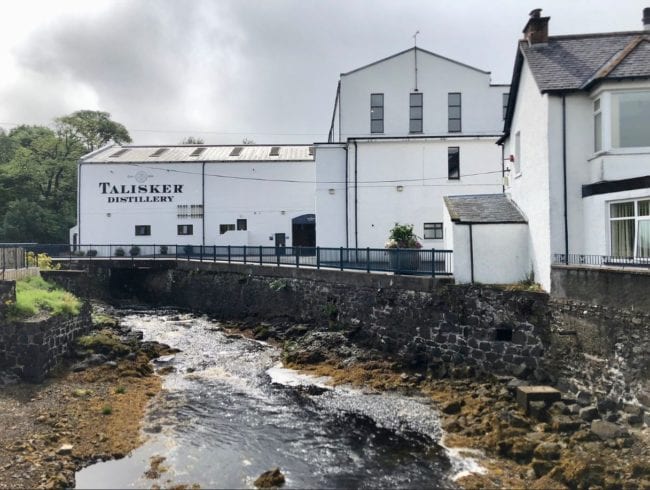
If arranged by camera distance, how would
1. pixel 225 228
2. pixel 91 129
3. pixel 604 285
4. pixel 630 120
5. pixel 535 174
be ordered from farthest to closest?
pixel 91 129 → pixel 225 228 → pixel 535 174 → pixel 630 120 → pixel 604 285

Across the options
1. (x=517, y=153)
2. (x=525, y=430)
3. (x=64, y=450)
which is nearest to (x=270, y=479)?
(x=64, y=450)

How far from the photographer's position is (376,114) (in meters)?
30.4

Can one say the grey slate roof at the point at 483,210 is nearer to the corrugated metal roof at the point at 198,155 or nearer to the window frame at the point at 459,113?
the window frame at the point at 459,113

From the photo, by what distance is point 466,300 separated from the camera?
46.4ft

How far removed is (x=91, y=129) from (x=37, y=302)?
47.7m

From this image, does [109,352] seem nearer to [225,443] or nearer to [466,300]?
[225,443]

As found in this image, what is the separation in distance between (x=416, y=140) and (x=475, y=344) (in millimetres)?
15441

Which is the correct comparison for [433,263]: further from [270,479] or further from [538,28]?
[270,479]

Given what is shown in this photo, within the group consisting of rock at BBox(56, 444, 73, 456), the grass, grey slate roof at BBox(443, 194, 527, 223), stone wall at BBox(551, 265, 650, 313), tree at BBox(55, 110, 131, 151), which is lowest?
rock at BBox(56, 444, 73, 456)

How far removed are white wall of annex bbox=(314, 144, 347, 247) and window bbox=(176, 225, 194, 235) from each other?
544 inches

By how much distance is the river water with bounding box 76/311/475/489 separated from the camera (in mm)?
8680

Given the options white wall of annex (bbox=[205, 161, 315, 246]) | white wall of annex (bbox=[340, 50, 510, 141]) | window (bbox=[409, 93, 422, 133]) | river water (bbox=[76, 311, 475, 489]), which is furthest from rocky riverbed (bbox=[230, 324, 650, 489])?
white wall of annex (bbox=[205, 161, 315, 246])

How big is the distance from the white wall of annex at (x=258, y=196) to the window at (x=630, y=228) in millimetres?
Result: 25977

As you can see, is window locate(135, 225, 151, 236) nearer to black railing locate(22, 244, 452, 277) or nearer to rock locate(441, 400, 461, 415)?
black railing locate(22, 244, 452, 277)
